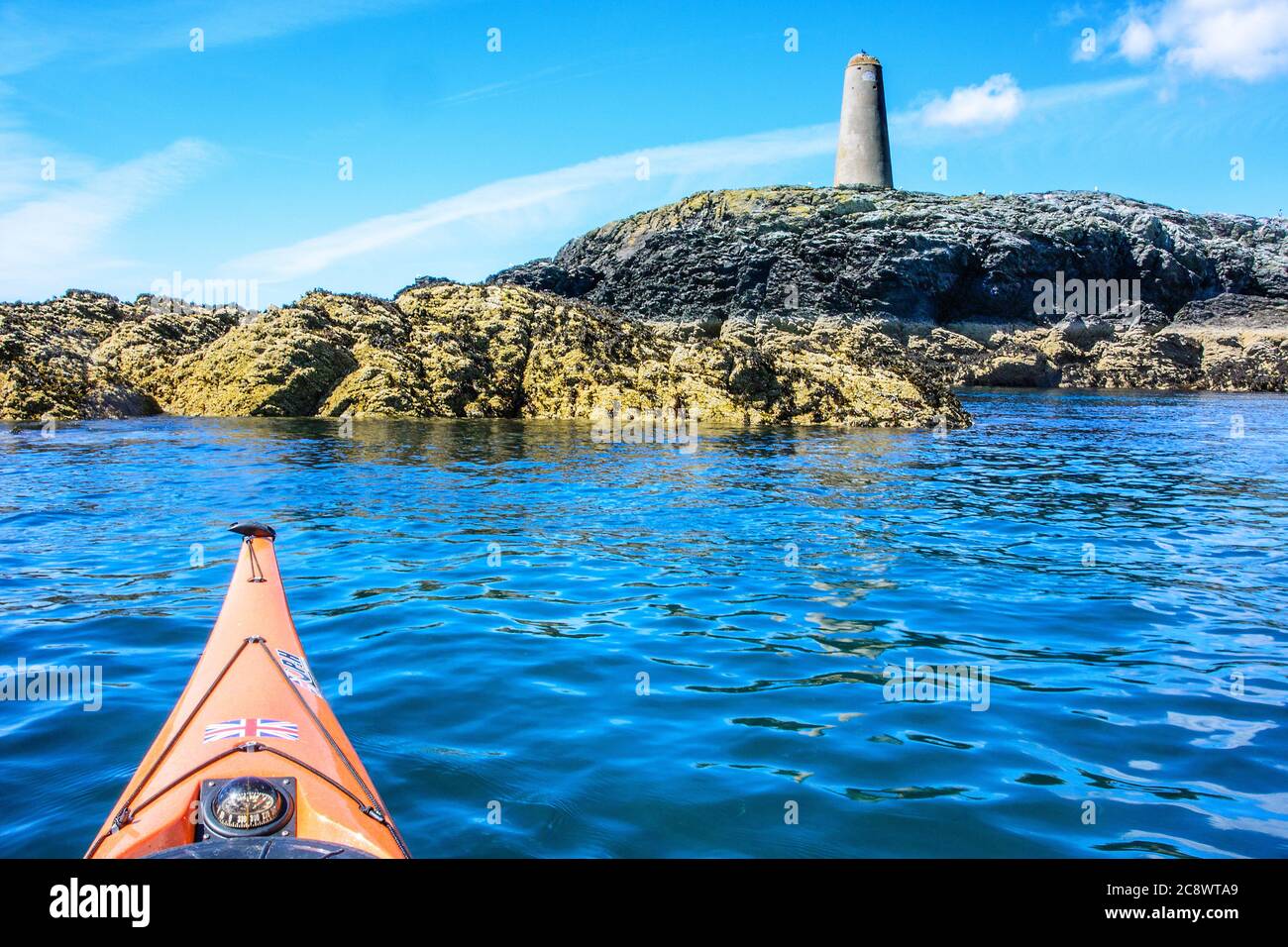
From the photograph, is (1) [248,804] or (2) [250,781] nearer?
(1) [248,804]

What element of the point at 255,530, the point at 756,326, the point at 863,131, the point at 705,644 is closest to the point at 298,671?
the point at 255,530

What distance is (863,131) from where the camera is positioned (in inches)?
2990

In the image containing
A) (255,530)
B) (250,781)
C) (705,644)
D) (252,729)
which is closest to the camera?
(250,781)

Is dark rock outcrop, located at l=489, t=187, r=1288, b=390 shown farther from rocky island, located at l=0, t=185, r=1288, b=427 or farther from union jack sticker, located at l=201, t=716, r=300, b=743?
union jack sticker, located at l=201, t=716, r=300, b=743

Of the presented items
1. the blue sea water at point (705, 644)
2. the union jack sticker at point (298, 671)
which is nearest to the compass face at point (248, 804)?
the blue sea water at point (705, 644)

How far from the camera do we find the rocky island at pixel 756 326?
21.6 metres

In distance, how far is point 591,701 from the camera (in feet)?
17.7

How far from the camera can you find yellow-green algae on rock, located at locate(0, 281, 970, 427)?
21.1 m

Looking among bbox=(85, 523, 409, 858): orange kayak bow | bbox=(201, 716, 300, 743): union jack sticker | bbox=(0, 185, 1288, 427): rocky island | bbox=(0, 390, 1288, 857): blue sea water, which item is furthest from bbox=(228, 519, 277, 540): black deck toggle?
bbox=(0, 185, 1288, 427): rocky island

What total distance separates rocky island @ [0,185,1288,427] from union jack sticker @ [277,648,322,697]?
16741mm

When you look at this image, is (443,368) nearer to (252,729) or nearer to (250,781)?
(252,729)

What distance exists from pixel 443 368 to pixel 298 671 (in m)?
18.2
